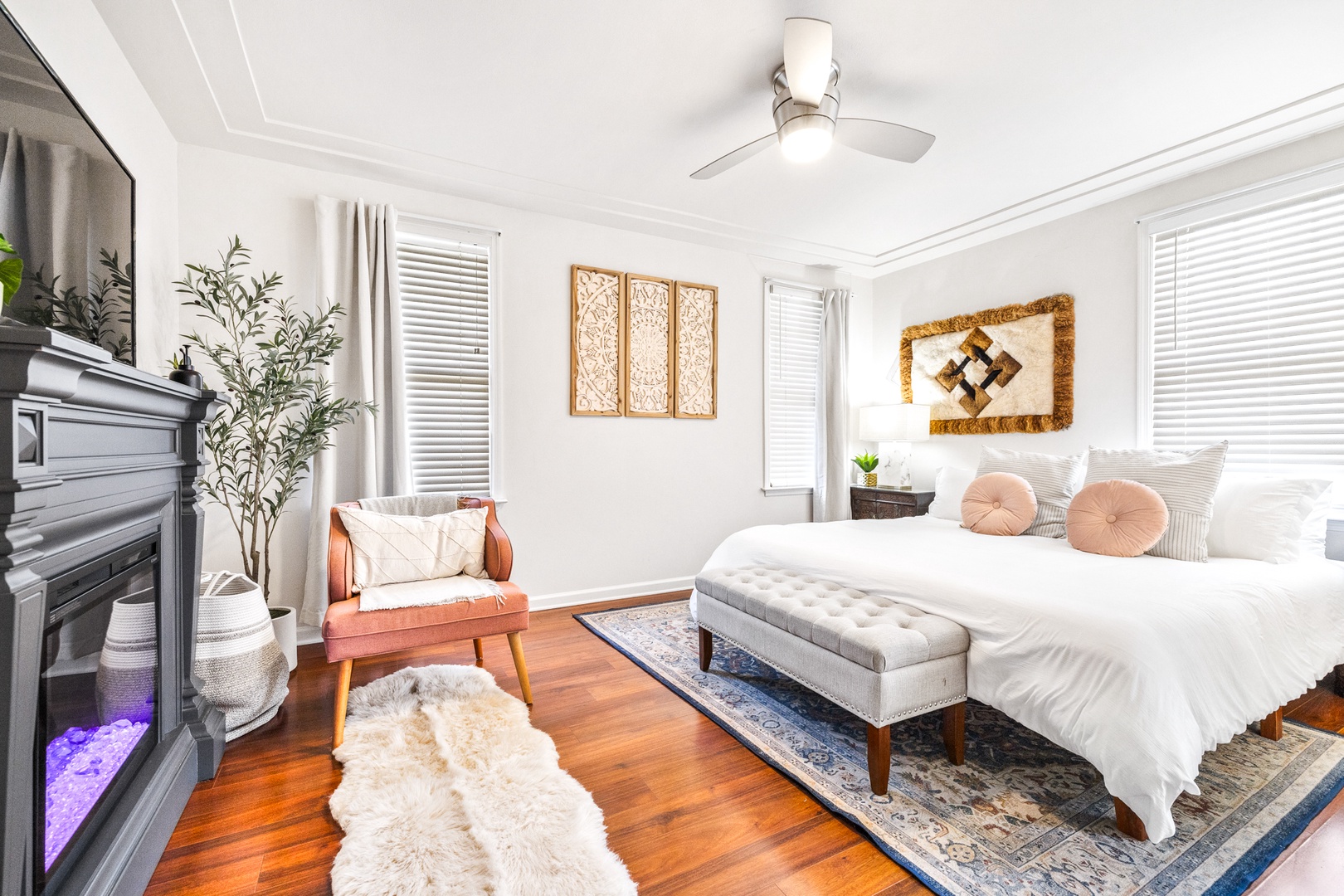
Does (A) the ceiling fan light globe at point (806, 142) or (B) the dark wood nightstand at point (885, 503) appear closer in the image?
(A) the ceiling fan light globe at point (806, 142)

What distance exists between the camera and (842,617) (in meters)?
2.21

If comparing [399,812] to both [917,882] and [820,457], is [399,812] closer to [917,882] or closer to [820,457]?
[917,882]

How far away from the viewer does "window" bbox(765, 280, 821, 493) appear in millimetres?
4961

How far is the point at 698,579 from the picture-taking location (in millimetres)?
2963

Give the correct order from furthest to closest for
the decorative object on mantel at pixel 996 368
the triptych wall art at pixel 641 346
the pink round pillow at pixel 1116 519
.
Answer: the triptych wall art at pixel 641 346 < the decorative object on mantel at pixel 996 368 < the pink round pillow at pixel 1116 519

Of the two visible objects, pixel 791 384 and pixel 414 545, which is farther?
pixel 791 384

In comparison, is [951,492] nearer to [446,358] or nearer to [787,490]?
[787,490]

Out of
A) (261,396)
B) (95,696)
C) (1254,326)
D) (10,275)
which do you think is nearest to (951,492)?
(1254,326)

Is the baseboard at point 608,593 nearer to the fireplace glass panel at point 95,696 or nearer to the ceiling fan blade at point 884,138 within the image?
the fireplace glass panel at point 95,696

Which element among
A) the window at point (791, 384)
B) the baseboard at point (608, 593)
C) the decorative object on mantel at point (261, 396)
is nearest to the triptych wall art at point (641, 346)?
the window at point (791, 384)

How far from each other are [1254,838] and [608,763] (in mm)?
1922

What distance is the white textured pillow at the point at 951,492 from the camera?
3852 millimetres

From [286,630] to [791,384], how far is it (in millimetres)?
3861

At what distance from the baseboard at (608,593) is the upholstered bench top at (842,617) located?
1.12 meters
